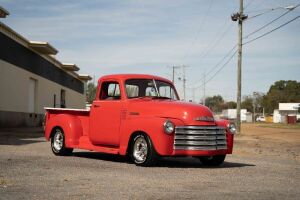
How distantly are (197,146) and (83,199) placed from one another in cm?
463

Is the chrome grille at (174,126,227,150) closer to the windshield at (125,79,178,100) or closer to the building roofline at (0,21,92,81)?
the windshield at (125,79,178,100)

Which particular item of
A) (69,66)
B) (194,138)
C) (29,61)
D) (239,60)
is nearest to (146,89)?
(194,138)

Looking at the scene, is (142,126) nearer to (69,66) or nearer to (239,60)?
(239,60)

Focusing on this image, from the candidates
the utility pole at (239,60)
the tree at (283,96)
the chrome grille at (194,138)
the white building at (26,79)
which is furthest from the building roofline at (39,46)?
the tree at (283,96)

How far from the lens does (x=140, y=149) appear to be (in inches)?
455

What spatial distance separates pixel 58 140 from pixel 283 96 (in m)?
162

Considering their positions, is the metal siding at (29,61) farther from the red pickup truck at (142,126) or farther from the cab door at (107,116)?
the cab door at (107,116)

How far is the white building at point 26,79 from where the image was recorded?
34.3 meters

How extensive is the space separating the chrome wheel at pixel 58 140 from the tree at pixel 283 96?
161 meters


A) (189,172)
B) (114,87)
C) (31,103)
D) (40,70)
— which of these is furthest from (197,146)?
(40,70)

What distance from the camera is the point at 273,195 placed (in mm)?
7613

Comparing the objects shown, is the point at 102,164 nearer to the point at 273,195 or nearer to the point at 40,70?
the point at 273,195

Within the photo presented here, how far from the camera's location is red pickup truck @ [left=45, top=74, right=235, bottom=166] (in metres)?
11.1

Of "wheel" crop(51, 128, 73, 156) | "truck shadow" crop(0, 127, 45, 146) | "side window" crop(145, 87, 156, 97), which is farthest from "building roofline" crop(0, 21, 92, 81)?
"side window" crop(145, 87, 156, 97)
